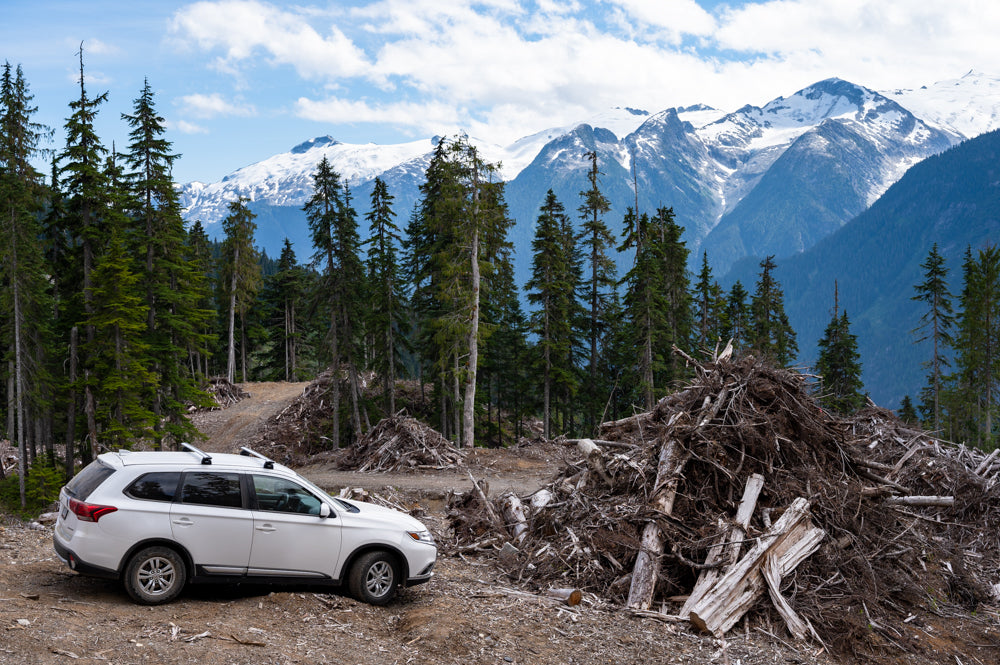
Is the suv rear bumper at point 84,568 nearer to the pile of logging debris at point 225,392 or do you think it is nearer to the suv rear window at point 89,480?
the suv rear window at point 89,480

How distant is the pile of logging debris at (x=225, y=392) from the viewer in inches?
1761

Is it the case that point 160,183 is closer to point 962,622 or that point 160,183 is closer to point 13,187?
point 13,187

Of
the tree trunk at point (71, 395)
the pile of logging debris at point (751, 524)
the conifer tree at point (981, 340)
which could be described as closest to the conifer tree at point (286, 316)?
the tree trunk at point (71, 395)

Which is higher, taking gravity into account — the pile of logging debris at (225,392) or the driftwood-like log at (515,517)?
the pile of logging debris at (225,392)

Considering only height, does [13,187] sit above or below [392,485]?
above

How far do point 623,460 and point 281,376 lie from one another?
52073 mm

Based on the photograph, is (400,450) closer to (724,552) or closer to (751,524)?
(751,524)

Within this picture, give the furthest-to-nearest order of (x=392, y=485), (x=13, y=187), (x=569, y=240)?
(x=569, y=240)
(x=13, y=187)
(x=392, y=485)

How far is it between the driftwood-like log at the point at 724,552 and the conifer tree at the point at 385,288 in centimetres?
2465

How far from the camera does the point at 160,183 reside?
27.0m

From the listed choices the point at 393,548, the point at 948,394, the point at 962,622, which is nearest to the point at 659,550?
the point at 393,548

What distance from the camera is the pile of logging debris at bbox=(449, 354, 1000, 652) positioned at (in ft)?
32.1

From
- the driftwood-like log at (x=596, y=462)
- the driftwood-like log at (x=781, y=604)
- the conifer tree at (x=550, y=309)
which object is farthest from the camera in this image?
the conifer tree at (x=550, y=309)

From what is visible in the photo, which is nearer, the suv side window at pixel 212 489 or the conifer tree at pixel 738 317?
the suv side window at pixel 212 489
